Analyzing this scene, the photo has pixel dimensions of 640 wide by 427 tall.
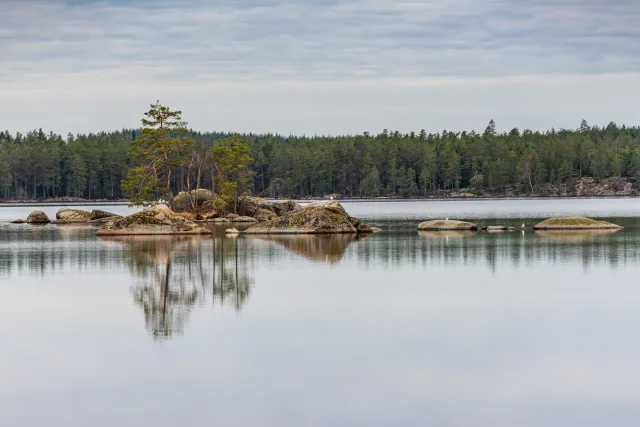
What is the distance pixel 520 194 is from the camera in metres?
192

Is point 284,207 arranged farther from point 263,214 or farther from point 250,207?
point 250,207


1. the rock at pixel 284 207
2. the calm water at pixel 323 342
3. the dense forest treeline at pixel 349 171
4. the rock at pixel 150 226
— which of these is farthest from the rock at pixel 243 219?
the dense forest treeline at pixel 349 171

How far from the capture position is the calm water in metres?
14.9

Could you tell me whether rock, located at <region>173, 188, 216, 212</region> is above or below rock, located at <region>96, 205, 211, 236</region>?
above

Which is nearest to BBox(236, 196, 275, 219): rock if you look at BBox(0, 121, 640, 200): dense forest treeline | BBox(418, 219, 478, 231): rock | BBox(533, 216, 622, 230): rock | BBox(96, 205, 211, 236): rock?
BBox(96, 205, 211, 236): rock

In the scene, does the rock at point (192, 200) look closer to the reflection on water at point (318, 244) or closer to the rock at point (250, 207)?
the rock at point (250, 207)

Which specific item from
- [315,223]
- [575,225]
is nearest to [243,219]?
[315,223]

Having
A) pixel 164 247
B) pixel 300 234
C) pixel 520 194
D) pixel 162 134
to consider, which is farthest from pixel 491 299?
pixel 520 194

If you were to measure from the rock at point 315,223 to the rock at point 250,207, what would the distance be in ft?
68.5

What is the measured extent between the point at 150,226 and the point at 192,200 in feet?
68.1

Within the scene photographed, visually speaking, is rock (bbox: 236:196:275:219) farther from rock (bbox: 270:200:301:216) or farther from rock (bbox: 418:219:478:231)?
rock (bbox: 418:219:478:231)

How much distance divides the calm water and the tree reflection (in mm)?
103

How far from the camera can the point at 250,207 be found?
79688 mm

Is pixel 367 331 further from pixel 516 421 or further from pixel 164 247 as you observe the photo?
pixel 164 247
